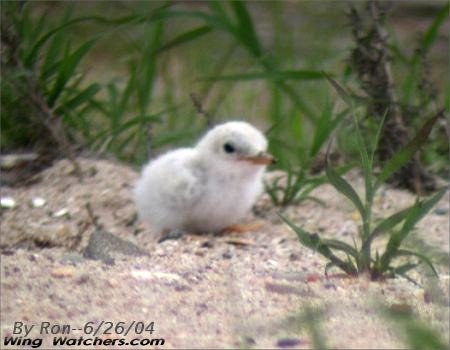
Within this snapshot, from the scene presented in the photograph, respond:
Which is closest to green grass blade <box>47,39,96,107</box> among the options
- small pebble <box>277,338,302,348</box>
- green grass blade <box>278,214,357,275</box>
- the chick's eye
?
the chick's eye

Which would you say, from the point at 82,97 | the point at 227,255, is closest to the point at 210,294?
the point at 227,255

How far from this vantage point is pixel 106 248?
136 inches

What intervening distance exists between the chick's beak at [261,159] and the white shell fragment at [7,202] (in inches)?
35.0

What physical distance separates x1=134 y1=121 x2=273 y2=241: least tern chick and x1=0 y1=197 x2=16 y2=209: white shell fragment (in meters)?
0.49

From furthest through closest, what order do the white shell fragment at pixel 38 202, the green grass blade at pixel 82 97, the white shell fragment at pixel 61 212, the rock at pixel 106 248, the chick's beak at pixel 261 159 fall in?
the green grass blade at pixel 82 97 < the white shell fragment at pixel 38 202 < the white shell fragment at pixel 61 212 < the chick's beak at pixel 261 159 < the rock at pixel 106 248

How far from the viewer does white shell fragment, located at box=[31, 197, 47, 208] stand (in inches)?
175

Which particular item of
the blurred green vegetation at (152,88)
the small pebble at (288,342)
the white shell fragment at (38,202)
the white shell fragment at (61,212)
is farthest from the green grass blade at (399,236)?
the white shell fragment at (38,202)

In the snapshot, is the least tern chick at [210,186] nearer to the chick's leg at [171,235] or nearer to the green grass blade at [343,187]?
the chick's leg at [171,235]

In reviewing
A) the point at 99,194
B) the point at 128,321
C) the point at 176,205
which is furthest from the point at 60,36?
the point at 128,321

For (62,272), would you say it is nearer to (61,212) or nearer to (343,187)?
(343,187)

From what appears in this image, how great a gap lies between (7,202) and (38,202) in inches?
4.6

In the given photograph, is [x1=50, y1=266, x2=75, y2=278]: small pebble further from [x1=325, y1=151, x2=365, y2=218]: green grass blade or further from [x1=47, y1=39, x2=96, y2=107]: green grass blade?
[x1=47, y1=39, x2=96, y2=107]: green grass blade

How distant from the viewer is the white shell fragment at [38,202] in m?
4.46

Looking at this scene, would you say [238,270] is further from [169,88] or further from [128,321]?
[169,88]
